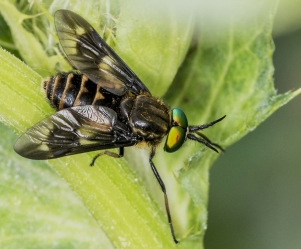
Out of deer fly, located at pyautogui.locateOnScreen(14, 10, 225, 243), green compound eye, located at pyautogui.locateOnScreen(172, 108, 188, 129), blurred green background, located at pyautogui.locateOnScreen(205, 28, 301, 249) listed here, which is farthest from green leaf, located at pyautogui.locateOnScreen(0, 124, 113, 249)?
blurred green background, located at pyautogui.locateOnScreen(205, 28, 301, 249)

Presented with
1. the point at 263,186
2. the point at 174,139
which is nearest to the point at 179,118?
the point at 174,139

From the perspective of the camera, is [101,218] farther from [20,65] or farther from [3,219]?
[20,65]

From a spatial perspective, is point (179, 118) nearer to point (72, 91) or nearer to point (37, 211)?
point (72, 91)

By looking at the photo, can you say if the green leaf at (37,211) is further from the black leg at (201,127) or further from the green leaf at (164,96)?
the black leg at (201,127)

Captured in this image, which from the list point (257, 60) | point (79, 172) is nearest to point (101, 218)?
point (79, 172)

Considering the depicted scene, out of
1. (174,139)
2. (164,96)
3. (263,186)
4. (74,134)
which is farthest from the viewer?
(263,186)

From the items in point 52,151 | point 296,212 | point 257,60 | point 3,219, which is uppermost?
point 257,60
